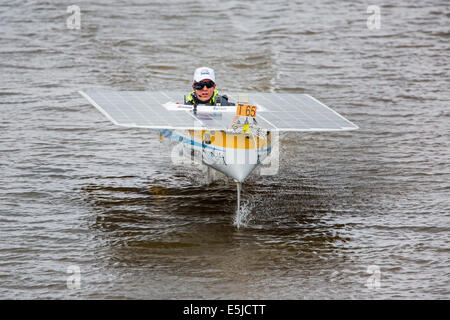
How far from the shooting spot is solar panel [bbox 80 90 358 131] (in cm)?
1270

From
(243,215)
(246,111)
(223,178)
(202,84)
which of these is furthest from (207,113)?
(223,178)

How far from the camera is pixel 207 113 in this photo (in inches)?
532

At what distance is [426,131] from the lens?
19.1 metres

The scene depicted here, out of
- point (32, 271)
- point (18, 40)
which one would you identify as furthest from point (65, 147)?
point (18, 40)

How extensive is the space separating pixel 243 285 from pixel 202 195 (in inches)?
150

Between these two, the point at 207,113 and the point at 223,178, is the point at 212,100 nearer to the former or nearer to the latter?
the point at 207,113

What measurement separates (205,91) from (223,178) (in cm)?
199

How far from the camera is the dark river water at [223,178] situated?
1145cm

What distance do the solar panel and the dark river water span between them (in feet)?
5.67

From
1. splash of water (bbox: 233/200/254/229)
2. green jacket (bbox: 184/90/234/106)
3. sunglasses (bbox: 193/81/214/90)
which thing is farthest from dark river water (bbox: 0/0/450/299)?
sunglasses (bbox: 193/81/214/90)

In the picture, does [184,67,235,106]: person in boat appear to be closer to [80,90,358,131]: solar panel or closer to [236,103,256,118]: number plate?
[80,90,358,131]: solar panel

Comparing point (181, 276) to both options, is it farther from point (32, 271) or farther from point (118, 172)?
point (118, 172)

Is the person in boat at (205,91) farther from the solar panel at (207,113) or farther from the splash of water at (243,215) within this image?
the splash of water at (243,215)

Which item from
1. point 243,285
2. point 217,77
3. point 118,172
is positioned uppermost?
point 217,77
